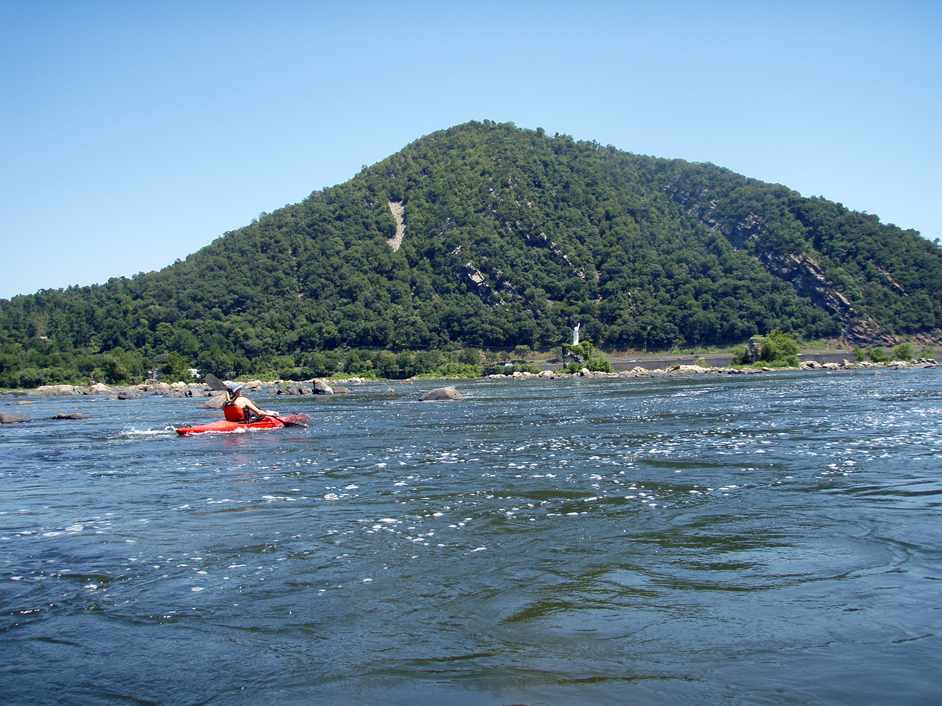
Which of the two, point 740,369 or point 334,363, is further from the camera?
point 334,363

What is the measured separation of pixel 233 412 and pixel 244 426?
2.78 feet

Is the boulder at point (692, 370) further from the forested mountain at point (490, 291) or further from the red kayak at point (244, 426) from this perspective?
the red kayak at point (244, 426)

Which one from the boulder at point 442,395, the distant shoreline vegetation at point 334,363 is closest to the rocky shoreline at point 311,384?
the distant shoreline vegetation at point 334,363

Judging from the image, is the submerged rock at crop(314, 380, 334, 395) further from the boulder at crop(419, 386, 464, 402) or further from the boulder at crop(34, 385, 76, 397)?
the boulder at crop(34, 385, 76, 397)

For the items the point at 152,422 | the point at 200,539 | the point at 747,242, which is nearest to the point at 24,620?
the point at 200,539

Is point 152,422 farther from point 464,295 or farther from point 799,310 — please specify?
point 799,310

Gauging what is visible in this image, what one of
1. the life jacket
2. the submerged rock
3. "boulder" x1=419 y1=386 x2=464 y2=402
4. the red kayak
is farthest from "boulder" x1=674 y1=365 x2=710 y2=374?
the life jacket

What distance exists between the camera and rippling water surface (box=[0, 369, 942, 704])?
7.57m

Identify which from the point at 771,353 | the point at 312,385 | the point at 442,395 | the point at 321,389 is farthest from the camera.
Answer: the point at 771,353

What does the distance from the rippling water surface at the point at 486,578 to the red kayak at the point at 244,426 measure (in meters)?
10.6

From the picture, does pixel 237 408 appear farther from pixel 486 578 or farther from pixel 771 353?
pixel 771 353

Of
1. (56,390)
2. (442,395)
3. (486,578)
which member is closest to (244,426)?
(442,395)

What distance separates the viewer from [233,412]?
3622 centimetres

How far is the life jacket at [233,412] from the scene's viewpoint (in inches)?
1423
